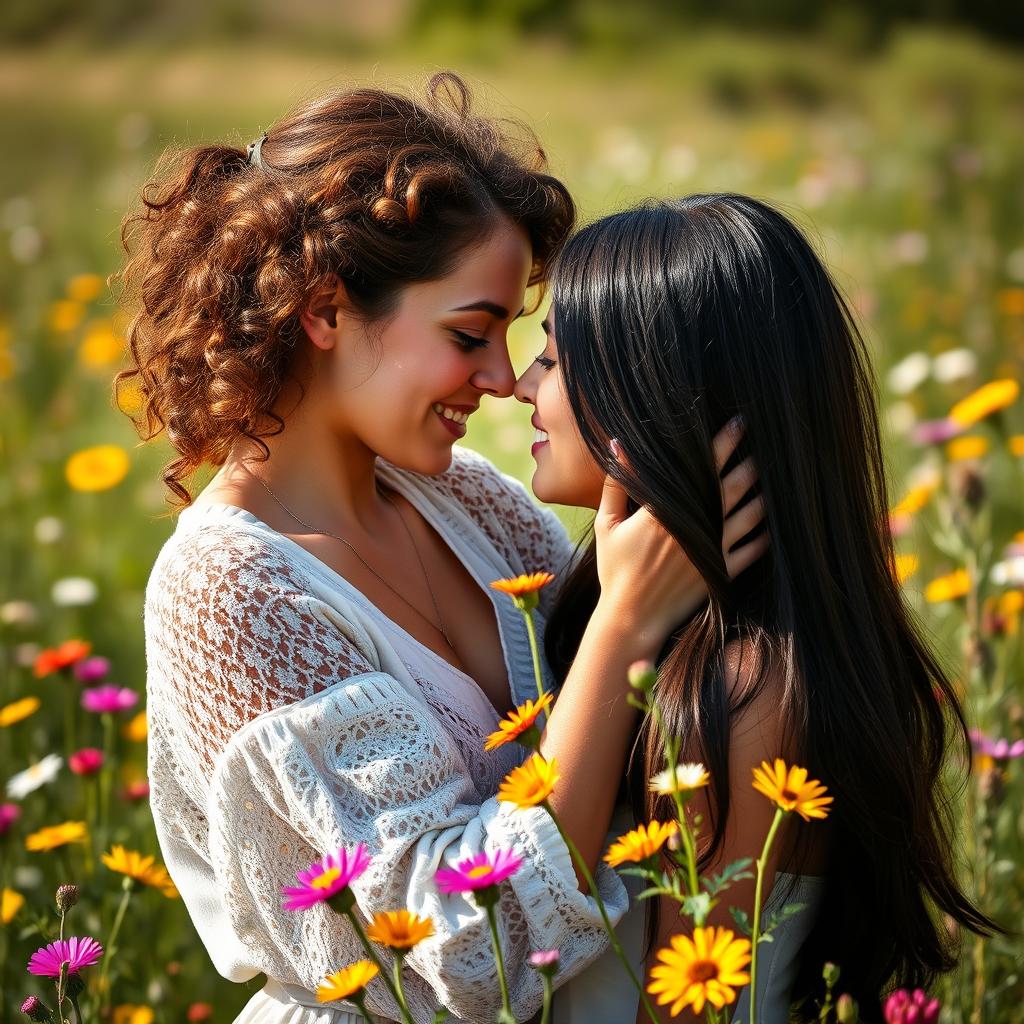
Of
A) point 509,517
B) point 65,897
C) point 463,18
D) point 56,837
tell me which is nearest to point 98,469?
point 509,517

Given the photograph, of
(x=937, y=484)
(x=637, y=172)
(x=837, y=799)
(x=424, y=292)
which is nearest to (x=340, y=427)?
(x=424, y=292)

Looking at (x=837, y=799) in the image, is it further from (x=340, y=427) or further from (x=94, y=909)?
(x=94, y=909)

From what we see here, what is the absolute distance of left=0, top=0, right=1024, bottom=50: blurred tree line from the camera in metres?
6.32

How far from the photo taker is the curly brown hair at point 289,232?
1.54 meters

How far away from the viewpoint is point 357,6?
691 centimetres

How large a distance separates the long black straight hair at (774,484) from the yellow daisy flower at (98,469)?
1.55m

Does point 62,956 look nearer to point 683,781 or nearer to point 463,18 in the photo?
point 683,781

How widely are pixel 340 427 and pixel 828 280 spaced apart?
645mm

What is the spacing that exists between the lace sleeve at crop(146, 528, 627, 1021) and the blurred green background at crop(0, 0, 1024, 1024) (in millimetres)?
412

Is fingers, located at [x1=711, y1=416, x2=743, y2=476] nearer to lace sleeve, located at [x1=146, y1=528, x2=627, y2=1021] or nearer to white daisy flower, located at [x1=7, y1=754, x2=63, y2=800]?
lace sleeve, located at [x1=146, y1=528, x2=627, y2=1021]

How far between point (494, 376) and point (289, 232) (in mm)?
316

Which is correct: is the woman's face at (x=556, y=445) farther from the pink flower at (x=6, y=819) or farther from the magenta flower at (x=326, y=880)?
the pink flower at (x=6, y=819)

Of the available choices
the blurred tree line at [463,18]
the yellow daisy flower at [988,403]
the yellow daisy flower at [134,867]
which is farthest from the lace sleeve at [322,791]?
the blurred tree line at [463,18]

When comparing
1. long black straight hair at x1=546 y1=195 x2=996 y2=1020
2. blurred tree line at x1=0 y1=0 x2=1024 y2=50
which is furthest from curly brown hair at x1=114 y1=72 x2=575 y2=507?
blurred tree line at x1=0 y1=0 x2=1024 y2=50
